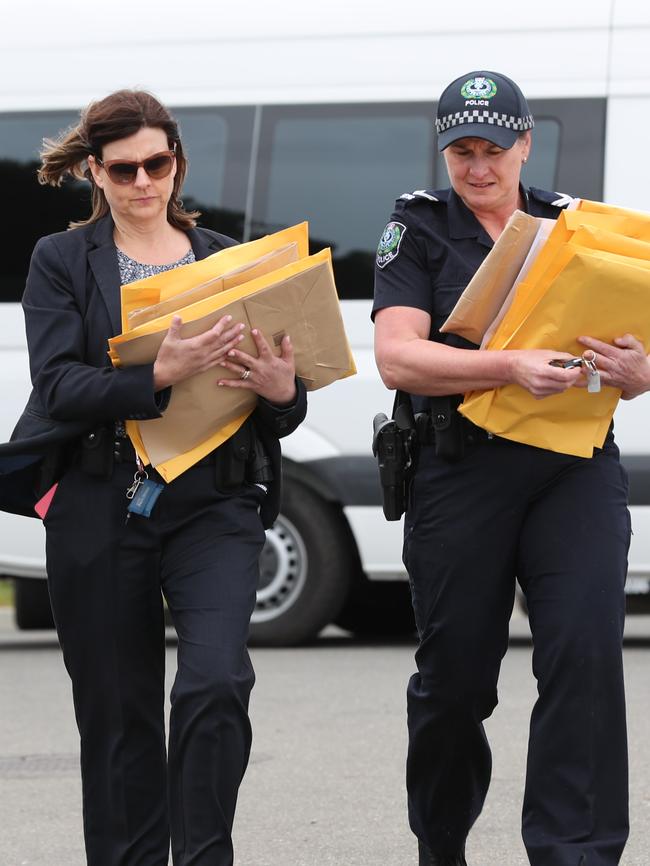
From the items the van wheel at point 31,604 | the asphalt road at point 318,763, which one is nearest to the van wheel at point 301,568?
the asphalt road at point 318,763

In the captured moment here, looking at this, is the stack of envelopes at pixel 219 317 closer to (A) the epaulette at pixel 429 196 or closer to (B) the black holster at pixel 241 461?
(B) the black holster at pixel 241 461

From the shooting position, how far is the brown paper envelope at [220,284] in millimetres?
3732

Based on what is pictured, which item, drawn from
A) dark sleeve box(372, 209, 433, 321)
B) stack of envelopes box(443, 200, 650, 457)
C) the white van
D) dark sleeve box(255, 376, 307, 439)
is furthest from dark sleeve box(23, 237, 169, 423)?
the white van

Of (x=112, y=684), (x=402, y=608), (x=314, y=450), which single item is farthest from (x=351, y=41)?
(x=112, y=684)

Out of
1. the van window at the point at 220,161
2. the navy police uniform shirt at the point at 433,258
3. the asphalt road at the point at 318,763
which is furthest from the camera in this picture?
the van window at the point at 220,161

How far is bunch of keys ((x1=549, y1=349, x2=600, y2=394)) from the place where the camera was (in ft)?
12.5

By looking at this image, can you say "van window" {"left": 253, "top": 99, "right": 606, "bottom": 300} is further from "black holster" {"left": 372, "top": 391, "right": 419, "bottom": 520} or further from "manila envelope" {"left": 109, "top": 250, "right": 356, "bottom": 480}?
"manila envelope" {"left": 109, "top": 250, "right": 356, "bottom": 480}

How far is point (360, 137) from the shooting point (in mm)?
8492

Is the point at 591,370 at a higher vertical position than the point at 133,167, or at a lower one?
lower

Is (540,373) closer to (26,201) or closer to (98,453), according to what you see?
(98,453)

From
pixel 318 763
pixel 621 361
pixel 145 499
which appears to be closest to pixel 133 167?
pixel 145 499

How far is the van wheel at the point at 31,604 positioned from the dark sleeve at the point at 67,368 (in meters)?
6.04

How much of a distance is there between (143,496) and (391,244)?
819 mm

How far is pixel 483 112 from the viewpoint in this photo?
12.9 ft
